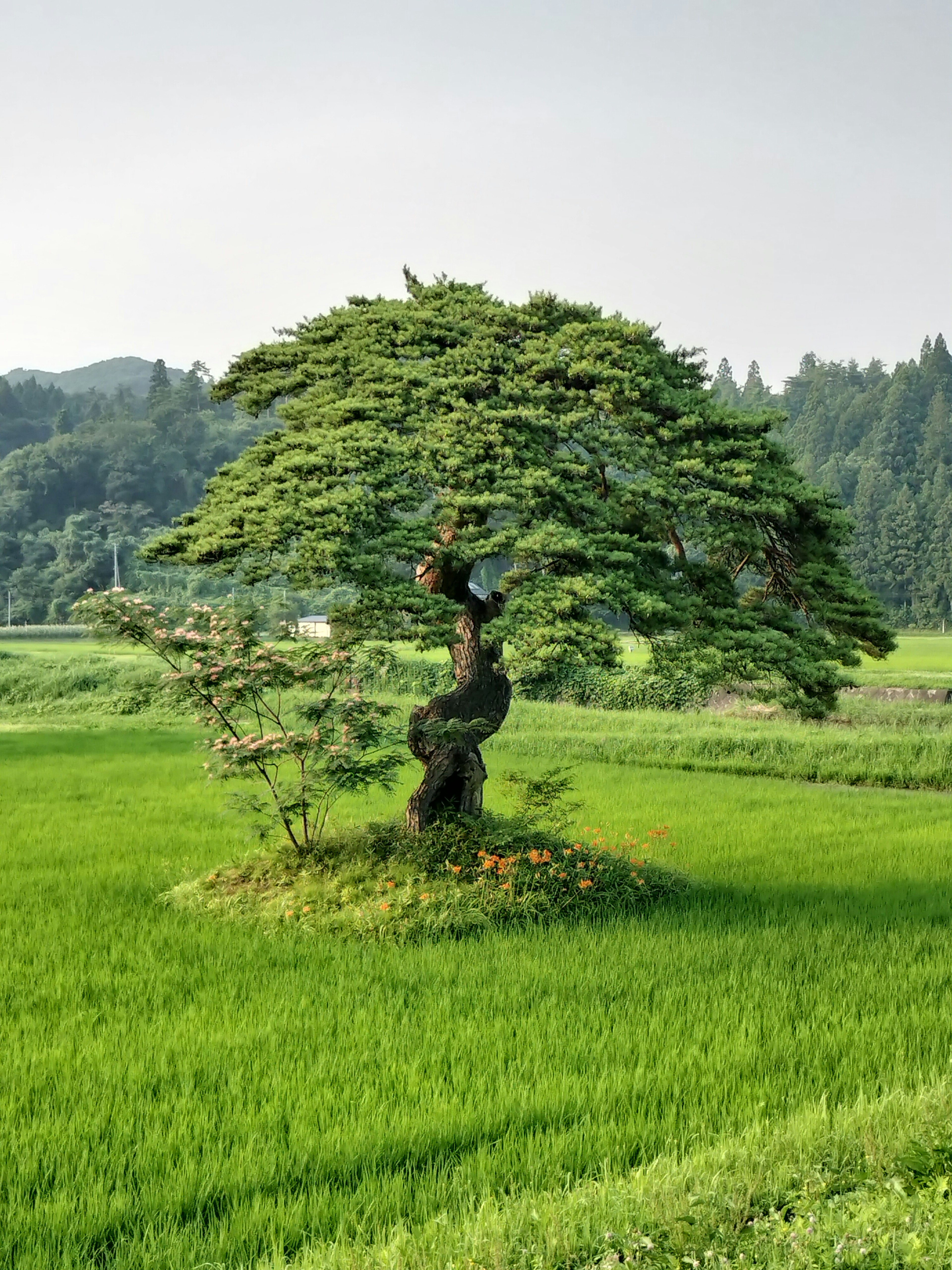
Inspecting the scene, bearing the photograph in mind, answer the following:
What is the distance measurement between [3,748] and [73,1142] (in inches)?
773

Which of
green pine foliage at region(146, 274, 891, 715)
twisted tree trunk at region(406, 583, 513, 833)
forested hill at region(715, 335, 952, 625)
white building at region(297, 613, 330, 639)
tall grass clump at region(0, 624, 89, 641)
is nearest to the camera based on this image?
green pine foliage at region(146, 274, 891, 715)

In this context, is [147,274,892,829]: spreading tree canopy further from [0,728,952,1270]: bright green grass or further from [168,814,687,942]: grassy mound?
[0,728,952,1270]: bright green grass

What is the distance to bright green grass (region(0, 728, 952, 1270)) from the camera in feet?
15.5

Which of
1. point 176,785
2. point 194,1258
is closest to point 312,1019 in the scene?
point 194,1258

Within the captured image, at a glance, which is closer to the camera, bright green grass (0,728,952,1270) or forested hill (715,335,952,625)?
bright green grass (0,728,952,1270)

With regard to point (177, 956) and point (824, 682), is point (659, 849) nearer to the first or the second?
point (824, 682)

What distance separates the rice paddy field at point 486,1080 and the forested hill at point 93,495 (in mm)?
53602

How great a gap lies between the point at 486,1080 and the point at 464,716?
5114 millimetres

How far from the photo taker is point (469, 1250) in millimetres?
4125

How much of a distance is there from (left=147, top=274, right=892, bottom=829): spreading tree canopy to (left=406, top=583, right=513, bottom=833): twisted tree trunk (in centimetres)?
2

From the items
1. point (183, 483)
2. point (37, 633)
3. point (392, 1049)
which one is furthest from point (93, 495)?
point (392, 1049)

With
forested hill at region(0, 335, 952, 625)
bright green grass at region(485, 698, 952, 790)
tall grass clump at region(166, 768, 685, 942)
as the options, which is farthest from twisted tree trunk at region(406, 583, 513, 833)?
forested hill at region(0, 335, 952, 625)

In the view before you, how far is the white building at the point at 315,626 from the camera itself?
11.0m

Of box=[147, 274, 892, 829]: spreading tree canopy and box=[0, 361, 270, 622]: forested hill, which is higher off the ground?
box=[0, 361, 270, 622]: forested hill
